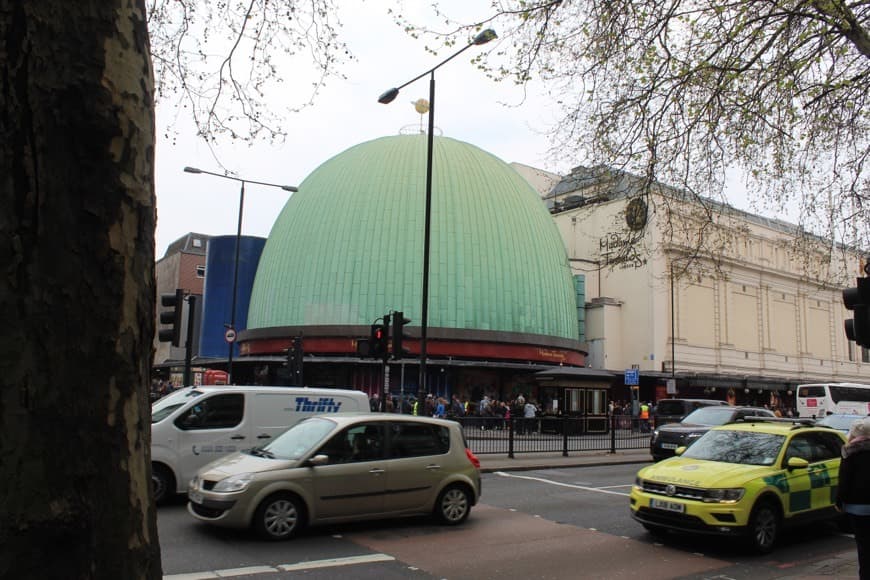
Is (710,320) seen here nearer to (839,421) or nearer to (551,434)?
(839,421)

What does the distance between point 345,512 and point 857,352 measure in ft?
251

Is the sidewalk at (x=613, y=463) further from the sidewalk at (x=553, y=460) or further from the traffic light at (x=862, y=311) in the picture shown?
the traffic light at (x=862, y=311)

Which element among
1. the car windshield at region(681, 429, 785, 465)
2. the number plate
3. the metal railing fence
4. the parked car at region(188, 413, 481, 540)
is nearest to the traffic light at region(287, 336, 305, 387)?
the metal railing fence

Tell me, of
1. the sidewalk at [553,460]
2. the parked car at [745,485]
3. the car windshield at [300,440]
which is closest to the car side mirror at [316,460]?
the car windshield at [300,440]

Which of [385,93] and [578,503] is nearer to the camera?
[578,503]

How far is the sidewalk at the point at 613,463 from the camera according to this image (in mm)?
8156

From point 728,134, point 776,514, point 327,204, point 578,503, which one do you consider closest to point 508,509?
point 578,503

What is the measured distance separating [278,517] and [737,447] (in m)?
6.71

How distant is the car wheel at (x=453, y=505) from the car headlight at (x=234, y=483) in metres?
2.90

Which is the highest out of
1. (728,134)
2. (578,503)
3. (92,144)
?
(728,134)

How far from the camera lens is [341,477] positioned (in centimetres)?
936

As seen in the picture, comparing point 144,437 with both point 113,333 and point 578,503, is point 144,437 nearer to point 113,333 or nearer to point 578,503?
point 113,333

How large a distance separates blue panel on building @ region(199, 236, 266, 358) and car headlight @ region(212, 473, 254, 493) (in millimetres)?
52529

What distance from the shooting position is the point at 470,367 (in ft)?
139
